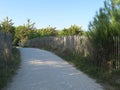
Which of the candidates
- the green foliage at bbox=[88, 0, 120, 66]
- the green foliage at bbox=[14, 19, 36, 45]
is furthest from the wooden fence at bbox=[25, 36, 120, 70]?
the green foliage at bbox=[14, 19, 36, 45]

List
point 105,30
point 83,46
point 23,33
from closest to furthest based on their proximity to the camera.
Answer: point 105,30, point 83,46, point 23,33

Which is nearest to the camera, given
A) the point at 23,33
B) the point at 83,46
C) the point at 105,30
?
the point at 105,30

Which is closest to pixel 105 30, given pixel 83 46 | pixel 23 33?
pixel 83 46

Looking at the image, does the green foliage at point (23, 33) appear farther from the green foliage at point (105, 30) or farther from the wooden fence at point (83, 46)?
the green foliage at point (105, 30)

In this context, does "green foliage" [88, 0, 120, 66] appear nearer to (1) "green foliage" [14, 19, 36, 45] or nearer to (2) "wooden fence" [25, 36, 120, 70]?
(2) "wooden fence" [25, 36, 120, 70]

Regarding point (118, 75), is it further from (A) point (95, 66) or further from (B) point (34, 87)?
(B) point (34, 87)

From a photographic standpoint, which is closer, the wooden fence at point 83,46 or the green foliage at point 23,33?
the wooden fence at point 83,46

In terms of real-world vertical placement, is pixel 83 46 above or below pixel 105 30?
below

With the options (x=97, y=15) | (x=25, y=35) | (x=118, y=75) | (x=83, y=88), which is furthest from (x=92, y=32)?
(x=25, y=35)

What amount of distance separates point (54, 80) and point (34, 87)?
1807mm

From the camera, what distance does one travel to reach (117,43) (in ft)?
47.5

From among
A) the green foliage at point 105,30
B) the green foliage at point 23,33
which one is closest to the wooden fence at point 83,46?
the green foliage at point 105,30

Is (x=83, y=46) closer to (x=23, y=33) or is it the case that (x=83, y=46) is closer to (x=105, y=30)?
(x=105, y=30)

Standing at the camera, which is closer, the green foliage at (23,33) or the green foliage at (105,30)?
the green foliage at (105,30)
